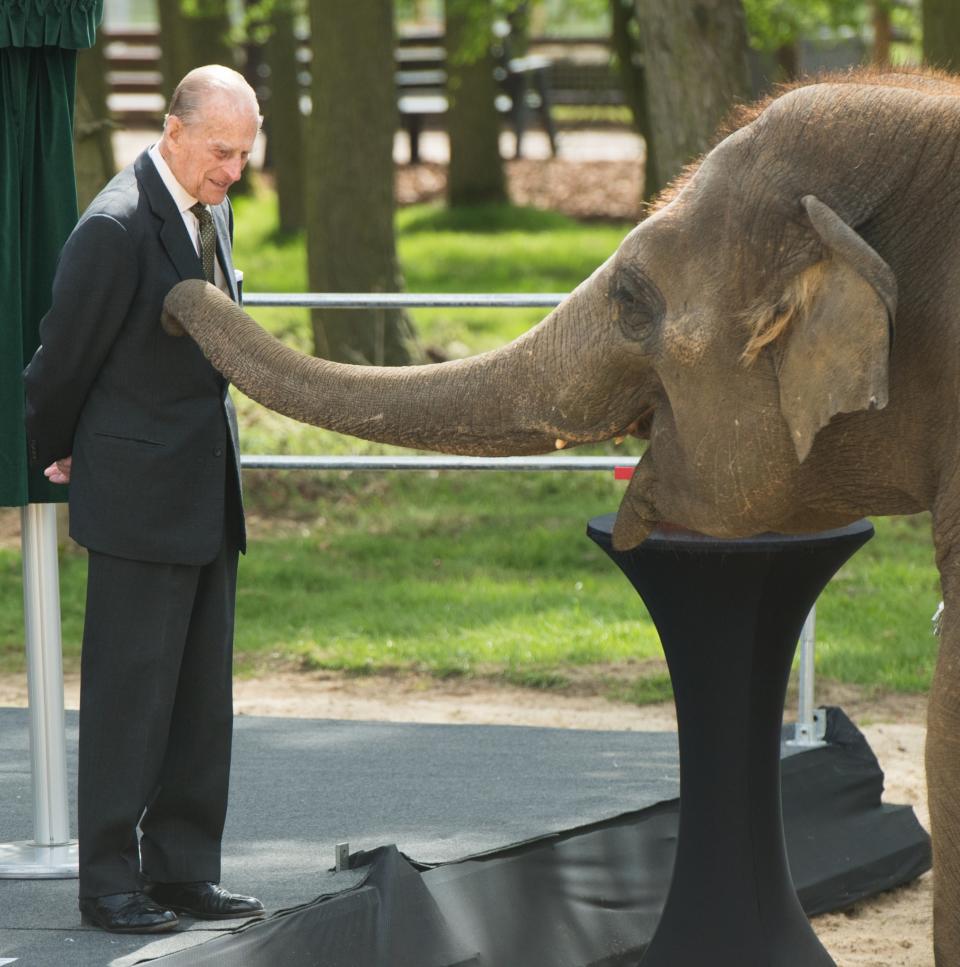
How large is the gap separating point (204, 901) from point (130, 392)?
1372 mm

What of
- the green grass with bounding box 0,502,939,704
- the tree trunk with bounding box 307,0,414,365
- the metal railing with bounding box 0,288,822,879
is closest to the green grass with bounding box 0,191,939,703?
the green grass with bounding box 0,502,939,704

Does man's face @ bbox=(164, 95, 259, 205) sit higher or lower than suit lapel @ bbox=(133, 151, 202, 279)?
higher

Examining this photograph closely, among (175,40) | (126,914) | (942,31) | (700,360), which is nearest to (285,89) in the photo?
(175,40)

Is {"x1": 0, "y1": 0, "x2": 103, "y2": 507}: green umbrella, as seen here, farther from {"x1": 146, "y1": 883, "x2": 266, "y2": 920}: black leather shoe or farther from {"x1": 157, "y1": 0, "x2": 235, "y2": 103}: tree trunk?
{"x1": 157, "y1": 0, "x2": 235, "y2": 103}: tree trunk

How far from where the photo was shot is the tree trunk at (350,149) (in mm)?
12688

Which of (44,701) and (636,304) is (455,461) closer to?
(44,701)

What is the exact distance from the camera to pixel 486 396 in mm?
3512

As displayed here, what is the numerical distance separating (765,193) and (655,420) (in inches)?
20.1

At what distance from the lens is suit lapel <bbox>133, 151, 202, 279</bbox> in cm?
429

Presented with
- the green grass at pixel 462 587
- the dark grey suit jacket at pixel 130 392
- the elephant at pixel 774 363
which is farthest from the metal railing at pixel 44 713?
the green grass at pixel 462 587

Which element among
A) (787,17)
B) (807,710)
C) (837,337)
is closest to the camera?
(837,337)

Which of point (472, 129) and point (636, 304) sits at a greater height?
point (472, 129)

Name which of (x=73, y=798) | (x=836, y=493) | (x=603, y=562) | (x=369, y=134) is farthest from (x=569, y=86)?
(x=836, y=493)

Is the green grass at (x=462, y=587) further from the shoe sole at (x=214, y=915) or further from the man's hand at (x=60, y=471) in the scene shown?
the man's hand at (x=60, y=471)
